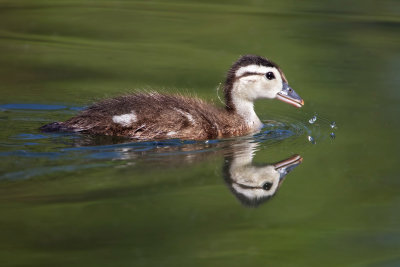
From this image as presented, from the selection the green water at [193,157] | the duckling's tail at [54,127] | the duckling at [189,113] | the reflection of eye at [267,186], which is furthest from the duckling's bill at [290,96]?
the duckling's tail at [54,127]

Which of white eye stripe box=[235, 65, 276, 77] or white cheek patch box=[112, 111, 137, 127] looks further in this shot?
white eye stripe box=[235, 65, 276, 77]

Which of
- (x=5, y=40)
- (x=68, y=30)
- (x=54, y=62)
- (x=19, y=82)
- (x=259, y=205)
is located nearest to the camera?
(x=259, y=205)

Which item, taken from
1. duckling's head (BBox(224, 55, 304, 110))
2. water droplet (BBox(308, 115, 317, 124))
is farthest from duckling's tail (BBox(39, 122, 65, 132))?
water droplet (BBox(308, 115, 317, 124))

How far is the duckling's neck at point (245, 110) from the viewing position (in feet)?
26.9

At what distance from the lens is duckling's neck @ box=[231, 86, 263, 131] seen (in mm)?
8211

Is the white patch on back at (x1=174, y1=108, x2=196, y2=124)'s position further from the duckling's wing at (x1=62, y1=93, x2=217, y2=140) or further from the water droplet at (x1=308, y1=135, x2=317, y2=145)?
the water droplet at (x1=308, y1=135, x2=317, y2=145)

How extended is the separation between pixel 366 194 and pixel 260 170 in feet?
3.13

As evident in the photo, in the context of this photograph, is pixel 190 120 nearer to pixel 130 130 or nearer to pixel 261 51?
pixel 130 130

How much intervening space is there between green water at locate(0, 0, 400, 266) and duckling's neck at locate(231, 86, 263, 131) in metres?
0.20

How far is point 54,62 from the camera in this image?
35.5 ft

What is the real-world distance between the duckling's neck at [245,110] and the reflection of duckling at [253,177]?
0.96 meters

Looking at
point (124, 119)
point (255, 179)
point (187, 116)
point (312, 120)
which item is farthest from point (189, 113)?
point (312, 120)

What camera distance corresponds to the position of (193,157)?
23.1 feet

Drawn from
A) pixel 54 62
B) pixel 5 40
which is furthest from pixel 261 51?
pixel 5 40
